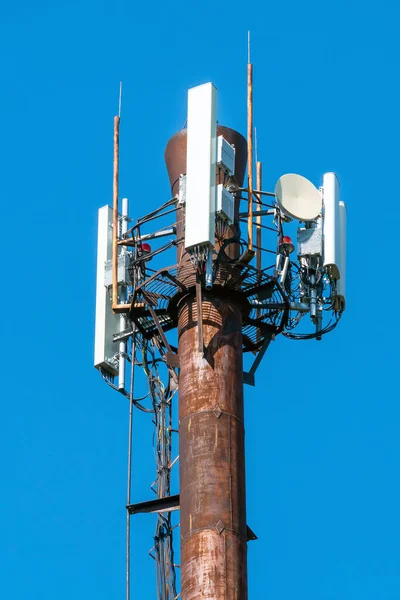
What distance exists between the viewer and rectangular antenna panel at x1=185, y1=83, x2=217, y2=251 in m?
45.4

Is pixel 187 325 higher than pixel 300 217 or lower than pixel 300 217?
lower

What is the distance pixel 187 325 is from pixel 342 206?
24.6 ft

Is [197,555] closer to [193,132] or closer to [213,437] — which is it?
[213,437]

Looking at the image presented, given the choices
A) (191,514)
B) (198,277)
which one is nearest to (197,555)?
(191,514)

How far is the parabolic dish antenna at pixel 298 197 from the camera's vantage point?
1946 inches

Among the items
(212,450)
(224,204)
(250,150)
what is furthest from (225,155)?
(212,450)

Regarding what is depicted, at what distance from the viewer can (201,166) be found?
4644 cm

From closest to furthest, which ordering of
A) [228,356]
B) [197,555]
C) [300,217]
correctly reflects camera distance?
[197,555] → [228,356] → [300,217]

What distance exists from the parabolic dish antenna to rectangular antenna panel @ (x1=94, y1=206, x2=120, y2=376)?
6.16 m

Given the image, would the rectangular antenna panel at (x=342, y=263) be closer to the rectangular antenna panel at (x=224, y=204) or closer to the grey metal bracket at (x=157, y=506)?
the rectangular antenna panel at (x=224, y=204)

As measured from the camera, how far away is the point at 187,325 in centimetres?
4719

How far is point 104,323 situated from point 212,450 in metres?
8.38

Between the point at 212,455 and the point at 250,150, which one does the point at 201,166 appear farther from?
the point at 212,455

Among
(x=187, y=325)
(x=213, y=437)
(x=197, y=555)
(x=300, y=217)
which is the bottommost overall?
(x=197, y=555)
